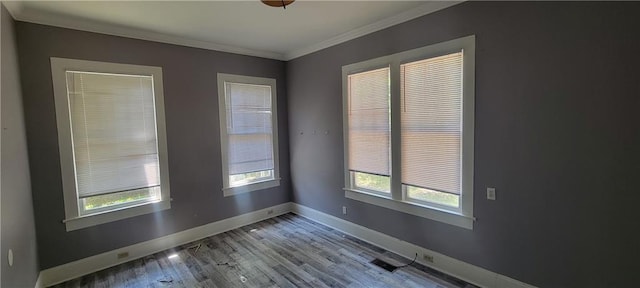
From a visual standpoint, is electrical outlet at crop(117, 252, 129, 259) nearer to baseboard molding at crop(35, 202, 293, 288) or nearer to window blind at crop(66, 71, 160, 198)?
baseboard molding at crop(35, 202, 293, 288)

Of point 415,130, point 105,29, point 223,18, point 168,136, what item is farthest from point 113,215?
point 415,130

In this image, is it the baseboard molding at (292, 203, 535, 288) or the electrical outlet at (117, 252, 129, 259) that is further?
the electrical outlet at (117, 252, 129, 259)

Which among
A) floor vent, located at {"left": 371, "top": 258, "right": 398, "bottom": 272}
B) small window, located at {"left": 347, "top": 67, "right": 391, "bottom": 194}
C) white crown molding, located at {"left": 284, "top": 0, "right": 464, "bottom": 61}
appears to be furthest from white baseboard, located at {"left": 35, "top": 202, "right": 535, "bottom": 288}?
white crown molding, located at {"left": 284, "top": 0, "right": 464, "bottom": 61}

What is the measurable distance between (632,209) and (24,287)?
4.57m

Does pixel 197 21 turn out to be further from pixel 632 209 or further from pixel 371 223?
pixel 632 209

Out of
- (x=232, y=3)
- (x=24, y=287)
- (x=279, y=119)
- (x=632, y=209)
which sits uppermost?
(x=232, y=3)

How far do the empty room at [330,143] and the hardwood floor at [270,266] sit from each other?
1.0 inches

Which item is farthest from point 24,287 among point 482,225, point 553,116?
point 553,116

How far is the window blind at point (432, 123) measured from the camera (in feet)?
8.61

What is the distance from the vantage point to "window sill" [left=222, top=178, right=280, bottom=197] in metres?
4.10

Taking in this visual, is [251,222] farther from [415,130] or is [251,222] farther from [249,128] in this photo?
[415,130]

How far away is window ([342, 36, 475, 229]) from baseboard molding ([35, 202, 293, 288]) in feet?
5.61

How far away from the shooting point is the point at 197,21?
2969mm

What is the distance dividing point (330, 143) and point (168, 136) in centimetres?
212
